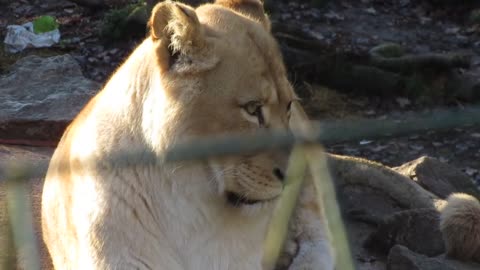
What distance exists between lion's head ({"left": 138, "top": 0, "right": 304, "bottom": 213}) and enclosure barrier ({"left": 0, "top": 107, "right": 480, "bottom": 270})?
46 mm

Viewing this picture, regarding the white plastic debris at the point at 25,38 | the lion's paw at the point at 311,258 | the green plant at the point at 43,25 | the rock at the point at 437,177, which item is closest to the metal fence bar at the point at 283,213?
the lion's paw at the point at 311,258

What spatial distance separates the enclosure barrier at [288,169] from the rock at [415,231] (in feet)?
0.82

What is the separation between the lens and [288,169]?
2779 mm

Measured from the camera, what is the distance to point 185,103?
2.65 meters

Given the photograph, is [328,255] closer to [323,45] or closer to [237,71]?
[237,71]

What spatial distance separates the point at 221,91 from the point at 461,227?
176cm

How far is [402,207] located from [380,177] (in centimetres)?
18

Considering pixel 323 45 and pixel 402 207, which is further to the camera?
pixel 323 45

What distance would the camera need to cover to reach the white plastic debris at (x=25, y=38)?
7042 mm

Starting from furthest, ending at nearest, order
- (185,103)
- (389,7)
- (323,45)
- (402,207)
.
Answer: (389,7) < (323,45) < (402,207) < (185,103)

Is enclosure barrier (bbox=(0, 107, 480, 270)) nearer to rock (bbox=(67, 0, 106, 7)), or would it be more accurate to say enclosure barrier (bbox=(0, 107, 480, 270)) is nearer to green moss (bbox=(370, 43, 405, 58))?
green moss (bbox=(370, 43, 405, 58))

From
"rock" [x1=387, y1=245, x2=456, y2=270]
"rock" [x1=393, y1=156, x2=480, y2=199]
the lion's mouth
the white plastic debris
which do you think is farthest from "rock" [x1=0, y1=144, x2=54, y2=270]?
the white plastic debris

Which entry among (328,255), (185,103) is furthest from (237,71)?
(328,255)

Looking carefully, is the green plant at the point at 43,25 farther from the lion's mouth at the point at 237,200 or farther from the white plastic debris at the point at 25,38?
the lion's mouth at the point at 237,200
